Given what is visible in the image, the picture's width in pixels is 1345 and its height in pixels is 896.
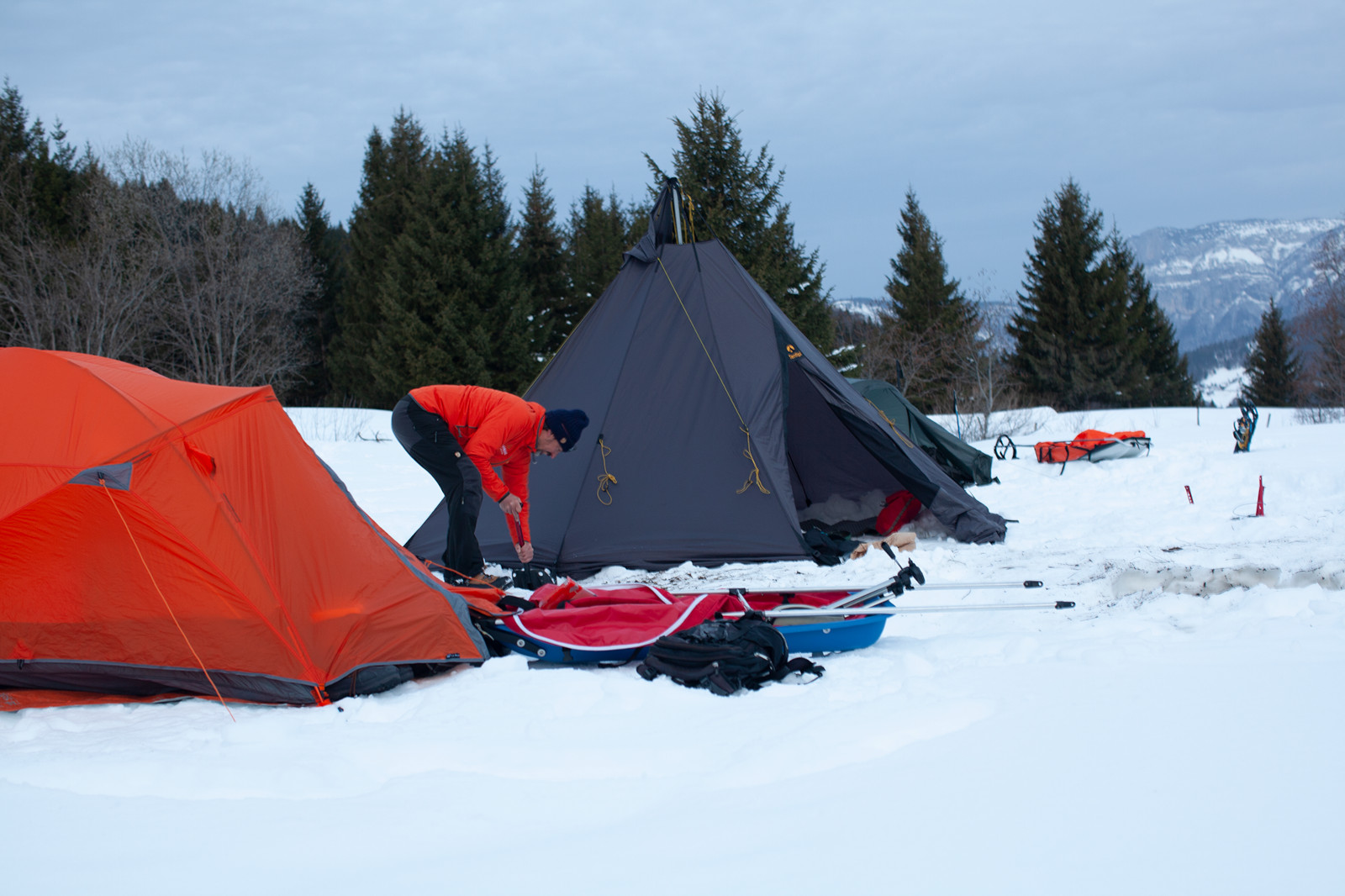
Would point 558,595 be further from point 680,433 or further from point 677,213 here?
point 677,213

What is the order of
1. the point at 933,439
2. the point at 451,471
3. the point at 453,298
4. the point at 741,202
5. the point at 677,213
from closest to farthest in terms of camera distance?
1. the point at 451,471
2. the point at 677,213
3. the point at 933,439
4. the point at 741,202
5. the point at 453,298

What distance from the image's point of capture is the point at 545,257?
70.3 ft

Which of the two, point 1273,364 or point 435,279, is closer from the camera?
point 435,279

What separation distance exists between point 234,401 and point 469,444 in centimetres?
106

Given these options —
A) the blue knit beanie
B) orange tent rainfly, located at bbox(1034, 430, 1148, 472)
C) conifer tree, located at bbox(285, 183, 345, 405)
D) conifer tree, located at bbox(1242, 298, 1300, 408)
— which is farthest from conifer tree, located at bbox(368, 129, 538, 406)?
conifer tree, located at bbox(1242, 298, 1300, 408)

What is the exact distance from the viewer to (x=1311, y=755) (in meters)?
2.01

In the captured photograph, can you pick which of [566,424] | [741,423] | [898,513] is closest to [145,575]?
[566,424]

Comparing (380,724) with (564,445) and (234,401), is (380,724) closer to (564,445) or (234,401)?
(234,401)

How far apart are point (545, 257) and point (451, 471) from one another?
17.9m

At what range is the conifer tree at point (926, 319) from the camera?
1841 cm

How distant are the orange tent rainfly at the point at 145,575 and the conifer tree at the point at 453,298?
1517cm

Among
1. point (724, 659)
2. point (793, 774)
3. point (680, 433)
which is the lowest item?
point (793, 774)

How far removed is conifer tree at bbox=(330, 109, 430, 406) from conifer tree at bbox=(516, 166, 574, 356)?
2706 mm

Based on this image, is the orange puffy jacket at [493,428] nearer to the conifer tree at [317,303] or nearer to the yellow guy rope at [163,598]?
the yellow guy rope at [163,598]
